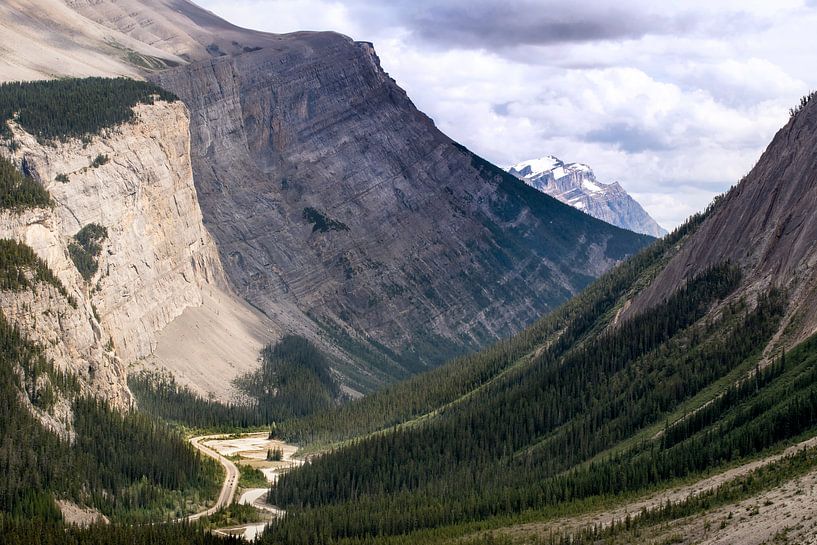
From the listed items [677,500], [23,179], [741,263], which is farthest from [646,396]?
[23,179]

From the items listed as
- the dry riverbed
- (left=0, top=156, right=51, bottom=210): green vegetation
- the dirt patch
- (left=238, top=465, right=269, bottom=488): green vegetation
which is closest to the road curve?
(left=238, top=465, right=269, bottom=488): green vegetation

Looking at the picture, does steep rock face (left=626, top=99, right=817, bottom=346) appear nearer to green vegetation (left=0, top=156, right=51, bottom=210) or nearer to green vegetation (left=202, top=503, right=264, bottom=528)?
green vegetation (left=202, top=503, right=264, bottom=528)

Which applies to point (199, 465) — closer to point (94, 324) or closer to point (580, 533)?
point (94, 324)

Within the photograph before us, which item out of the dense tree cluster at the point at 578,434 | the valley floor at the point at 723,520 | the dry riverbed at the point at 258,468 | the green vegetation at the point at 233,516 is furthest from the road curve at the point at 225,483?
the valley floor at the point at 723,520

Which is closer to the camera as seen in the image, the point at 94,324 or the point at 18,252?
the point at 18,252

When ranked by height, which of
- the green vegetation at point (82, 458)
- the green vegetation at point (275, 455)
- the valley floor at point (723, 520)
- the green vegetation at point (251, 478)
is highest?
the green vegetation at point (82, 458)

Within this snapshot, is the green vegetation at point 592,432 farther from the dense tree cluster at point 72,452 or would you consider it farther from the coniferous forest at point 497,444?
the dense tree cluster at point 72,452
